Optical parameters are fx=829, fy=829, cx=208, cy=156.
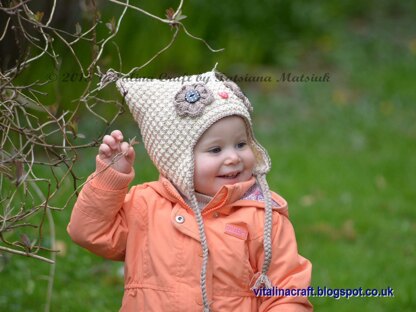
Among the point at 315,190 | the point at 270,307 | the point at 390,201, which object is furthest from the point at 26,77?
the point at 270,307

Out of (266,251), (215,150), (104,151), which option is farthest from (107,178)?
(266,251)

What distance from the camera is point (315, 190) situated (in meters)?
6.21

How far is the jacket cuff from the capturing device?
300 centimetres

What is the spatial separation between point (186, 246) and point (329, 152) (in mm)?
4244

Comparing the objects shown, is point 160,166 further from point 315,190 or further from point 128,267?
point 315,190

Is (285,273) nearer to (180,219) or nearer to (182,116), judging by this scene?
(180,219)

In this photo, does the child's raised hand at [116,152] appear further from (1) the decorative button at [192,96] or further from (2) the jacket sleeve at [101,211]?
(1) the decorative button at [192,96]

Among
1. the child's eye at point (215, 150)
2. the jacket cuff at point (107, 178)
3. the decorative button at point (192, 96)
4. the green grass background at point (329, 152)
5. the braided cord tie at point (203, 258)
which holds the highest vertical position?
the green grass background at point (329, 152)

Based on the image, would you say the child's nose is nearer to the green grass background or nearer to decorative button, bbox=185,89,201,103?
decorative button, bbox=185,89,201,103

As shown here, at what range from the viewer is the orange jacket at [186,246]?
9.79 feet

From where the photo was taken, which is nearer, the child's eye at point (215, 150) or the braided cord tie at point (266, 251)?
the braided cord tie at point (266, 251)

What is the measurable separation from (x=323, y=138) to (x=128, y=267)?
4.63 metres

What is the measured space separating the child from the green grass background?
509 millimetres

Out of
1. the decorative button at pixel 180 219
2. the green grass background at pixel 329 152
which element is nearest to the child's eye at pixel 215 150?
the decorative button at pixel 180 219
